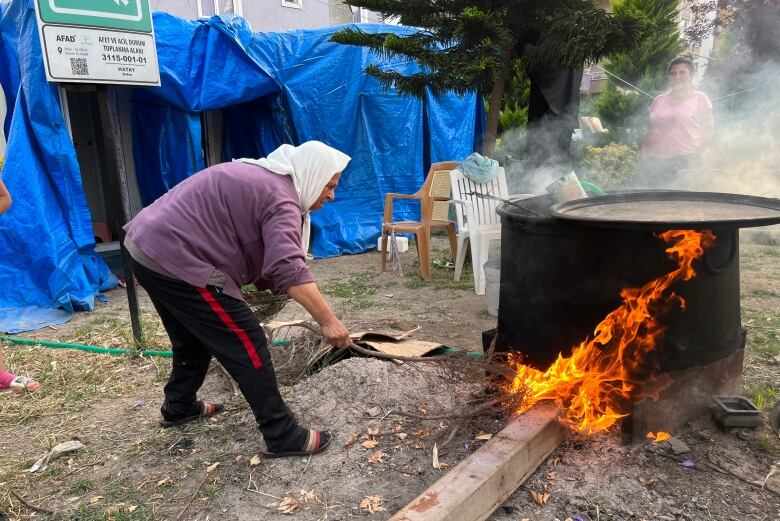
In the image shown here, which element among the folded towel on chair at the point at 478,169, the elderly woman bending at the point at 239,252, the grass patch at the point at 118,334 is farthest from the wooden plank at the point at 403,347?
the folded towel on chair at the point at 478,169

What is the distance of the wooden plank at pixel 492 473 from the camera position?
198 cm

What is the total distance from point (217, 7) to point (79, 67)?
31.5 feet

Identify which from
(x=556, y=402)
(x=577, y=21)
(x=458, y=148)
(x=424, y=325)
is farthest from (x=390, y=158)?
(x=556, y=402)

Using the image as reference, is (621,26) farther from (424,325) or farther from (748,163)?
(748,163)

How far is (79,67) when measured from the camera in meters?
3.90

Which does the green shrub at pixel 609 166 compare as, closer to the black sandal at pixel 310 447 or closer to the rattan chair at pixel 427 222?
the rattan chair at pixel 427 222

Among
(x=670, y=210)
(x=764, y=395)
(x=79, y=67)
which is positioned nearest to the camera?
(x=670, y=210)

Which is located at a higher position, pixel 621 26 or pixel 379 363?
pixel 621 26

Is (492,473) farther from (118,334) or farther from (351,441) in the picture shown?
(118,334)

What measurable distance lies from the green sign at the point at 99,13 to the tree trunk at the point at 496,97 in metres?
3.60

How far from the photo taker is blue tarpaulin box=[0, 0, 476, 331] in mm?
5473

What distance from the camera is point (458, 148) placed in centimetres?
918

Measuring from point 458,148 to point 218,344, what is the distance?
7.27 metres

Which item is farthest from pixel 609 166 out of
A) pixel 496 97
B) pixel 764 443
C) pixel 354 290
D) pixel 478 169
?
pixel 764 443
